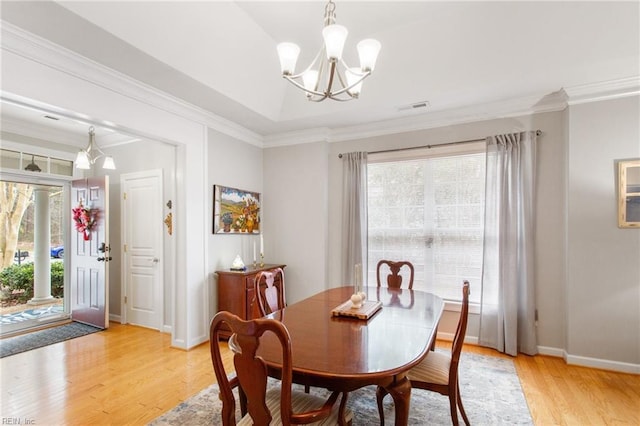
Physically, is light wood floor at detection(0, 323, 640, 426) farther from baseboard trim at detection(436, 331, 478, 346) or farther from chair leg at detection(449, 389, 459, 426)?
chair leg at detection(449, 389, 459, 426)

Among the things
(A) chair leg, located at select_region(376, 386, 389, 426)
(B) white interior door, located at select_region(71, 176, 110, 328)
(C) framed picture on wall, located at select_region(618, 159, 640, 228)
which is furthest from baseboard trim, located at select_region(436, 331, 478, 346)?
(B) white interior door, located at select_region(71, 176, 110, 328)

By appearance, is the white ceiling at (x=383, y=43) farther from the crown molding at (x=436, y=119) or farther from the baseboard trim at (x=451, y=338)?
the baseboard trim at (x=451, y=338)

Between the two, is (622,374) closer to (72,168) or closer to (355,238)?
(355,238)

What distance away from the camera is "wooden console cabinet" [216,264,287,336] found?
366cm

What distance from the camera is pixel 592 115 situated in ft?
10.1

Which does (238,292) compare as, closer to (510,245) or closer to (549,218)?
(510,245)

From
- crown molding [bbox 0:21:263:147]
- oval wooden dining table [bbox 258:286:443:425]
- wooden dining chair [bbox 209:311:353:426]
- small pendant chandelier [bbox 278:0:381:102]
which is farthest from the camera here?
crown molding [bbox 0:21:263:147]

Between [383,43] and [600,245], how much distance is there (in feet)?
9.37

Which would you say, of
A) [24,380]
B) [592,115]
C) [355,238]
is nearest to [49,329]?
[24,380]

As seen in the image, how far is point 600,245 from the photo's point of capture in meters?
3.01

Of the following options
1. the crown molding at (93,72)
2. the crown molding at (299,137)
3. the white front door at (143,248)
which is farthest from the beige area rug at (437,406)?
the crown molding at (299,137)

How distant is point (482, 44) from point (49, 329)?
6094 mm

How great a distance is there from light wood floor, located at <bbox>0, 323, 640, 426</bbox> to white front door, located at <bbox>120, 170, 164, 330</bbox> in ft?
2.70

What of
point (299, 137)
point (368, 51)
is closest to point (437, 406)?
point (368, 51)
